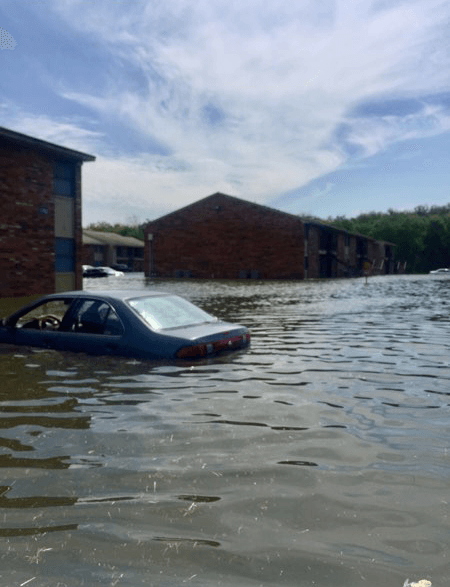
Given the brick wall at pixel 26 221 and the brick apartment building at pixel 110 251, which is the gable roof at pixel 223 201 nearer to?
the brick apartment building at pixel 110 251

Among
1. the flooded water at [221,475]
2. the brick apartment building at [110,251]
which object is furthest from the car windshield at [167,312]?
the brick apartment building at [110,251]

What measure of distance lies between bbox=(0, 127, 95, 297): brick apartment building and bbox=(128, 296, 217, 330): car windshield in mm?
18818

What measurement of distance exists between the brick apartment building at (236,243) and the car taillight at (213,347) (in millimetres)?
54336

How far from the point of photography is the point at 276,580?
10.5 ft

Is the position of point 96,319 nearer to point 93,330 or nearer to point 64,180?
point 93,330

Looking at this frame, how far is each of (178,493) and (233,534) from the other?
0.75 meters

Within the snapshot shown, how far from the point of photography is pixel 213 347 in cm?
914

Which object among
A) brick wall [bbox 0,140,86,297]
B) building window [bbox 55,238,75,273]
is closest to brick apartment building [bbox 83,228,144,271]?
building window [bbox 55,238,75,273]

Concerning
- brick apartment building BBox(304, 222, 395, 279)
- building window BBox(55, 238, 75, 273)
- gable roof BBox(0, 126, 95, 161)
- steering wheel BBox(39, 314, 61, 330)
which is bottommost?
steering wheel BBox(39, 314, 61, 330)

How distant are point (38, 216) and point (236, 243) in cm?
3877

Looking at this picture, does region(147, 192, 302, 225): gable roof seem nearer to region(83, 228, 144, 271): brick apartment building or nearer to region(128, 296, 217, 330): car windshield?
region(83, 228, 144, 271): brick apartment building

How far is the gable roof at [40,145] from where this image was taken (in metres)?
26.2

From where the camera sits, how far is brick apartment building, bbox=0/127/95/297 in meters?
27.2

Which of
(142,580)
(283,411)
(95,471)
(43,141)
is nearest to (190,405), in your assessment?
(283,411)
